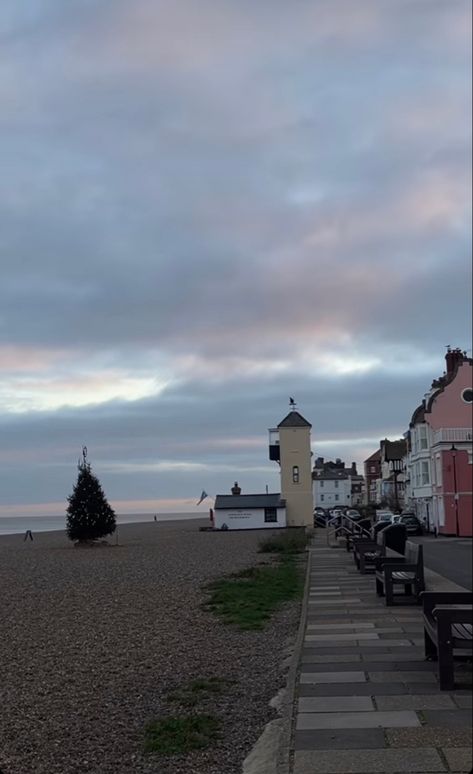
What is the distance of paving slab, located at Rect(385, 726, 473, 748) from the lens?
4.45 metres

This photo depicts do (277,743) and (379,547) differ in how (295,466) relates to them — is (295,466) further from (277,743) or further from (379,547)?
(277,743)

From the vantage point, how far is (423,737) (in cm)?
493

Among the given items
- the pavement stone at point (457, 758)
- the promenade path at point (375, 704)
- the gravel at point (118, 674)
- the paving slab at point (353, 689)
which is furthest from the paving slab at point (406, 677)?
the pavement stone at point (457, 758)

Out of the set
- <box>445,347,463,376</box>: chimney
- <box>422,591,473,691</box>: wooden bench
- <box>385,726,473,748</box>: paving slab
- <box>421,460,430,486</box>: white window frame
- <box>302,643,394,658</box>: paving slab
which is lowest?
<box>302,643,394,658</box>: paving slab

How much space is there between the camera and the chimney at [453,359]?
262 centimetres

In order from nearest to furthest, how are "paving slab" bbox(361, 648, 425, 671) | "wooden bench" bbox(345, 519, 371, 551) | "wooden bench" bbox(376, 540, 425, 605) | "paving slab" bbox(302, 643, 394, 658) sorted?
"paving slab" bbox(361, 648, 425, 671) < "paving slab" bbox(302, 643, 394, 658) < "wooden bench" bbox(376, 540, 425, 605) < "wooden bench" bbox(345, 519, 371, 551)

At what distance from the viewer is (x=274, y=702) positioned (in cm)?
695

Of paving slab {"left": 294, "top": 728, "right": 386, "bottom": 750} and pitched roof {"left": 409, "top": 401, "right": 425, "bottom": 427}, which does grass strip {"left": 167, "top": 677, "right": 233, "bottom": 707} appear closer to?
paving slab {"left": 294, "top": 728, "right": 386, "bottom": 750}

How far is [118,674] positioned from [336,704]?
332cm

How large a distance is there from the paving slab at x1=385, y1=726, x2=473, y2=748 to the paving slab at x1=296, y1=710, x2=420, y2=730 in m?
0.15

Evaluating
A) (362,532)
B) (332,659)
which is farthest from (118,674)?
(362,532)

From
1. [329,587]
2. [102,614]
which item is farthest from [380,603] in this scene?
[102,614]

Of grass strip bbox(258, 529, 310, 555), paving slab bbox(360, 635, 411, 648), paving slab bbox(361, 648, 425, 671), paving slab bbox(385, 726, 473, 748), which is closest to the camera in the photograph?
paving slab bbox(385, 726, 473, 748)

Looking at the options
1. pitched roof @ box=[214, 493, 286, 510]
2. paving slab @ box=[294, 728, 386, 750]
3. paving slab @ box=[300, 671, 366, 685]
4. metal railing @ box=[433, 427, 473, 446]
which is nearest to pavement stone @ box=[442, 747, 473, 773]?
paving slab @ box=[294, 728, 386, 750]
